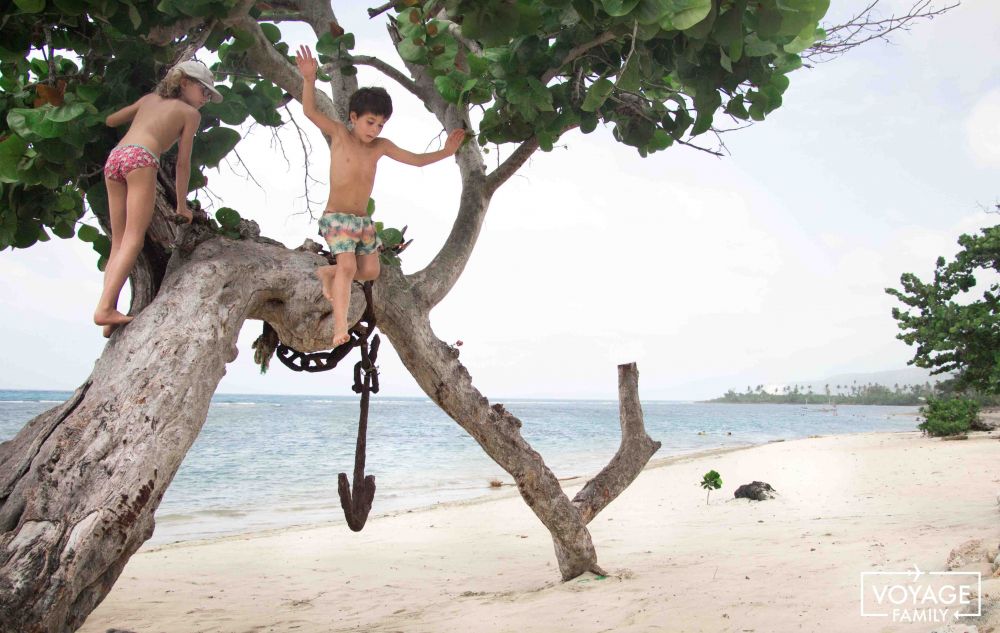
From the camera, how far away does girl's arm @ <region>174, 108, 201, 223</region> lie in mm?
3020

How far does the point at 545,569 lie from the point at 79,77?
4.80 meters

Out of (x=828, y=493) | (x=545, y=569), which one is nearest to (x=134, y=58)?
(x=545, y=569)

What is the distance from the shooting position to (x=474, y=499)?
463 inches

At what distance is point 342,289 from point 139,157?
95 cm

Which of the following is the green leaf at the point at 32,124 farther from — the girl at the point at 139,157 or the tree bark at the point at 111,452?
the tree bark at the point at 111,452

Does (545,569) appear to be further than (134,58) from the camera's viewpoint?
Yes

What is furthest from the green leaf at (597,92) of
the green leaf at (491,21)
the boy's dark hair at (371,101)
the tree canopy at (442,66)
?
the boy's dark hair at (371,101)

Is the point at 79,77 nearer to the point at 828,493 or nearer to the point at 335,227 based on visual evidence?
the point at 335,227

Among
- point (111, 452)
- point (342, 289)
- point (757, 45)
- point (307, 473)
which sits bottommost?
point (307, 473)

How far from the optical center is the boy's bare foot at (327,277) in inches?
130

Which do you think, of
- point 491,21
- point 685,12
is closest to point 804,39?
point 685,12

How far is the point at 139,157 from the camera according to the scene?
9.14ft

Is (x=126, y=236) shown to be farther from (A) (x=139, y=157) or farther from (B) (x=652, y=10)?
(B) (x=652, y=10)

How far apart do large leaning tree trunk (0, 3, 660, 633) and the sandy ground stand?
0.94 metres
